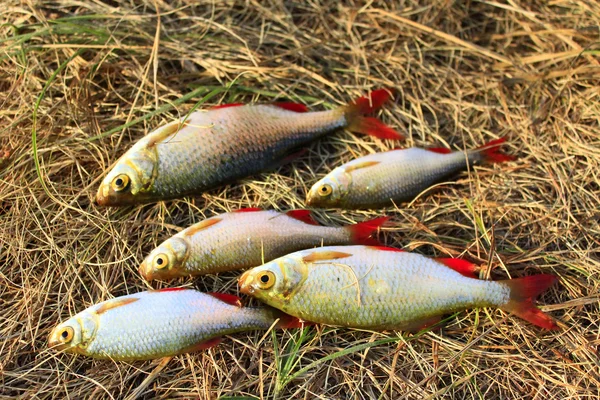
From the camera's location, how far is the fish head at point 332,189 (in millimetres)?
3566

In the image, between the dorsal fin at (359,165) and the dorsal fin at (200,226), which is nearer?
the dorsal fin at (200,226)

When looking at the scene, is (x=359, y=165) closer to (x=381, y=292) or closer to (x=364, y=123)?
(x=364, y=123)

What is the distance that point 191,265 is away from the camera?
3350 mm

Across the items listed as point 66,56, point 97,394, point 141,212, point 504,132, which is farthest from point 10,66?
point 504,132

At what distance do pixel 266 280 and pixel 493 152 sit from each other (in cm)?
202

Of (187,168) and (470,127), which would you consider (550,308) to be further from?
(187,168)

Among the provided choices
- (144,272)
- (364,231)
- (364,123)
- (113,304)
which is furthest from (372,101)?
(113,304)

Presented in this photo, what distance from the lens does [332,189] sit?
140 inches

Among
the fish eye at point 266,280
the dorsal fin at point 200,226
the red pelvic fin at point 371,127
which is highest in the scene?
the red pelvic fin at point 371,127

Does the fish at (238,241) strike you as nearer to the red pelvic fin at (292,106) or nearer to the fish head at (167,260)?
the fish head at (167,260)

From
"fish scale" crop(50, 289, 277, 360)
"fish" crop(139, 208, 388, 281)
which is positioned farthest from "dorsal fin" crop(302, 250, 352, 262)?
"fish scale" crop(50, 289, 277, 360)

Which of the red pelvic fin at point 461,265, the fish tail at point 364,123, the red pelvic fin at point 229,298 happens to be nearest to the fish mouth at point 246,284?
the red pelvic fin at point 229,298

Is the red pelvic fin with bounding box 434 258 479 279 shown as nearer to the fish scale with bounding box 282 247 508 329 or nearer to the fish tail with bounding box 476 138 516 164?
the fish scale with bounding box 282 247 508 329

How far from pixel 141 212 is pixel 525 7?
365 centimetres
